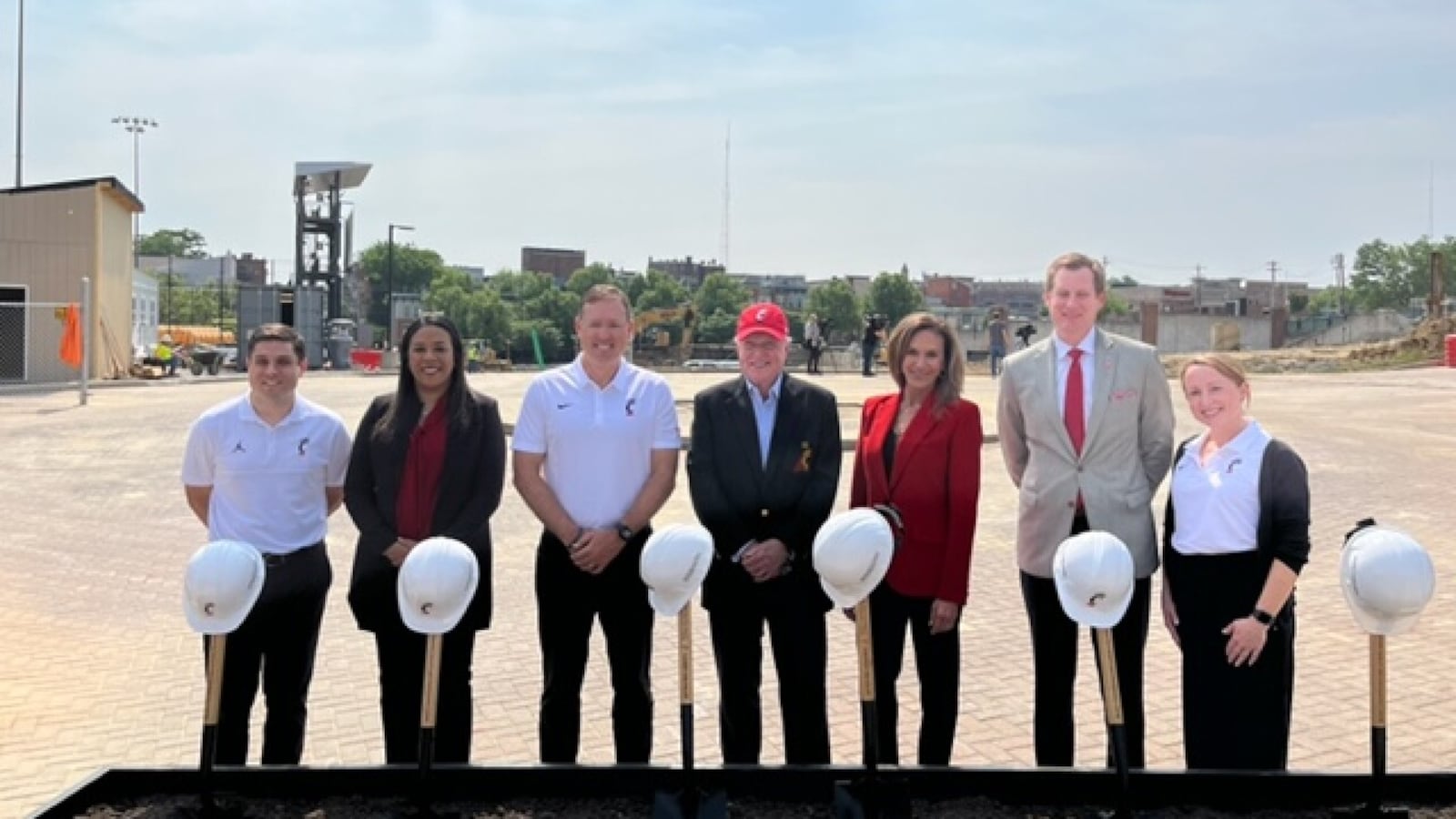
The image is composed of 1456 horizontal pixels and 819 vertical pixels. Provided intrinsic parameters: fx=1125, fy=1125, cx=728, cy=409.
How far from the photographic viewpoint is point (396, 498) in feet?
12.3

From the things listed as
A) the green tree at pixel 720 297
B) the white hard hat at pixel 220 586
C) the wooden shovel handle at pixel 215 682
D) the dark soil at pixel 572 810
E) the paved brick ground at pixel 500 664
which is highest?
the green tree at pixel 720 297

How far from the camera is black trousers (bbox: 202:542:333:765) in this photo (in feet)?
12.2

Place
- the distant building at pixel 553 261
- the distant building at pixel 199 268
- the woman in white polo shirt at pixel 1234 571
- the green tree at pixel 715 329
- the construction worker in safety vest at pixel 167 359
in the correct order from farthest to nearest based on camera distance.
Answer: the distant building at pixel 553 261 < the distant building at pixel 199 268 < the green tree at pixel 715 329 < the construction worker in safety vest at pixel 167 359 < the woman in white polo shirt at pixel 1234 571

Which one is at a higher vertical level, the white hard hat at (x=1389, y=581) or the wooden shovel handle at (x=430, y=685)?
the white hard hat at (x=1389, y=581)

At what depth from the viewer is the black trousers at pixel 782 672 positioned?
3834 millimetres

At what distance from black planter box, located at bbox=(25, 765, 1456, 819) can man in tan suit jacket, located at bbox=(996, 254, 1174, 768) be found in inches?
33.7

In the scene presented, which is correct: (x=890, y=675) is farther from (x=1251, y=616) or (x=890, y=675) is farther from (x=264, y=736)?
(x=264, y=736)

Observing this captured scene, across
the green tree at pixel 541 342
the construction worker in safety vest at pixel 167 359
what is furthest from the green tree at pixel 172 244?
the construction worker in safety vest at pixel 167 359

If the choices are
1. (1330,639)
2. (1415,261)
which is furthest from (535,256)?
(1330,639)

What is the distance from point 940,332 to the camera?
3885 millimetres

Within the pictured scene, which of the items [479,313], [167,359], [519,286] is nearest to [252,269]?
[519,286]

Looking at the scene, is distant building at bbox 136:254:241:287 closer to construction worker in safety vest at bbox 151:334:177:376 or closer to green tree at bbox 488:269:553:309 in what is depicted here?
green tree at bbox 488:269:553:309

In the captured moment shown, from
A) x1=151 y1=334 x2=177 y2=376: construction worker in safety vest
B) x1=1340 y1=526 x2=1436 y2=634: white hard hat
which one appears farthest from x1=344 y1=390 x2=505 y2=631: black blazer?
x1=151 y1=334 x2=177 y2=376: construction worker in safety vest

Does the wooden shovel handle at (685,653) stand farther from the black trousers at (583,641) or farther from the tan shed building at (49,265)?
the tan shed building at (49,265)
